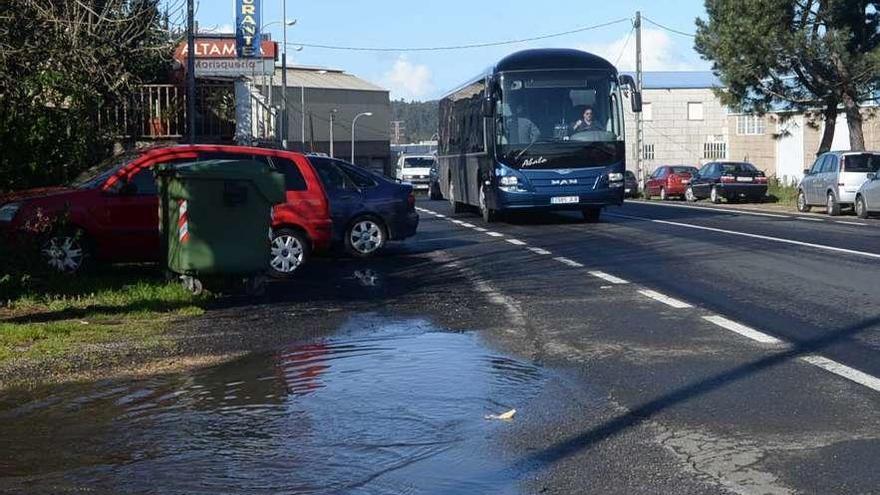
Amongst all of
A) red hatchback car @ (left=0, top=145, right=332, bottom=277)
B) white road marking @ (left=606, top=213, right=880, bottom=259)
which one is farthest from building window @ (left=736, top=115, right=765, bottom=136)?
red hatchback car @ (left=0, top=145, right=332, bottom=277)

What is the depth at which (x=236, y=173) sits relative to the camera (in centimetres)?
1320

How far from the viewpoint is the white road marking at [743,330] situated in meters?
9.68

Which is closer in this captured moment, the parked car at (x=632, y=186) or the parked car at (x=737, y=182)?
the parked car at (x=737, y=182)

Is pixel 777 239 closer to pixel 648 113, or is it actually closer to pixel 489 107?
pixel 489 107

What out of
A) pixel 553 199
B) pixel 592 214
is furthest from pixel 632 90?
pixel 592 214

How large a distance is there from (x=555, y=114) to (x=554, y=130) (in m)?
0.33

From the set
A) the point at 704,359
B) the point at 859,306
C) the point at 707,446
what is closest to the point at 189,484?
the point at 707,446

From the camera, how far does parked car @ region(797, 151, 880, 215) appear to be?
104ft

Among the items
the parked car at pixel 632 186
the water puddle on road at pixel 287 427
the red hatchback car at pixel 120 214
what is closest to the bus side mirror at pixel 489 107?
the red hatchback car at pixel 120 214

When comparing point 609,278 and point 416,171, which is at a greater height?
point 416,171

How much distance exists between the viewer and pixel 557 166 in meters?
25.2

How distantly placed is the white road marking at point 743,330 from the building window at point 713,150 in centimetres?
7702

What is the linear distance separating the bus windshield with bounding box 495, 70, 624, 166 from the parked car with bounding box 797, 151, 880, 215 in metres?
9.52

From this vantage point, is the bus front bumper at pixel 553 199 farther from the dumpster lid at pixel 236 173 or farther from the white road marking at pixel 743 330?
the white road marking at pixel 743 330
